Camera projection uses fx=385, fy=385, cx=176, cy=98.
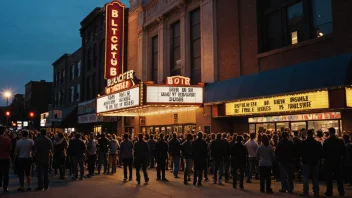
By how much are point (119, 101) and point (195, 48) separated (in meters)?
6.08

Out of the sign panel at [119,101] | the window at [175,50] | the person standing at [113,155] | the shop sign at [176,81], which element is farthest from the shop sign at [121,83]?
the person standing at [113,155]

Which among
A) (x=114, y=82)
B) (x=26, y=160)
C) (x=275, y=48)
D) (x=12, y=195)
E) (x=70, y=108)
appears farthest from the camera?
(x=70, y=108)

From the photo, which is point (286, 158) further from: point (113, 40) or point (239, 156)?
point (113, 40)

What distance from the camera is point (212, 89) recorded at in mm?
21438

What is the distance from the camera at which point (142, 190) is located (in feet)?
41.3

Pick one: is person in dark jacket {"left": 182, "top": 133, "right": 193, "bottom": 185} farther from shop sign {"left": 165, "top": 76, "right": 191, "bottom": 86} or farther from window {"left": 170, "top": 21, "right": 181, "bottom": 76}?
window {"left": 170, "top": 21, "right": 181, "bottom": 76}

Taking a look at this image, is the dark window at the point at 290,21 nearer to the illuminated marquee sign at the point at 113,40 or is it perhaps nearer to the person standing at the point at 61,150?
the person standing at the point at 61,150

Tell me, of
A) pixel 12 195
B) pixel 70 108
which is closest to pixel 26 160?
pixel 12 195

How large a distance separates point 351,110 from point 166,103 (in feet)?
33.2

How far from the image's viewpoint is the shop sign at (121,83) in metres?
23.2

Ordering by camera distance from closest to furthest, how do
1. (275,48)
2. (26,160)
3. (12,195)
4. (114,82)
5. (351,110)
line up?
(12,195) → (26,160) → (351,110) → (275,48) → (114,82)

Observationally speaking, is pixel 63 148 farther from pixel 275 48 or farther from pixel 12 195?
pixel 275 48

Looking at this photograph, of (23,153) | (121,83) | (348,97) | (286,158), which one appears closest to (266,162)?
(286,158)

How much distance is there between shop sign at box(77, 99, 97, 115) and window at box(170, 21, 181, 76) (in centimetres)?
1228
